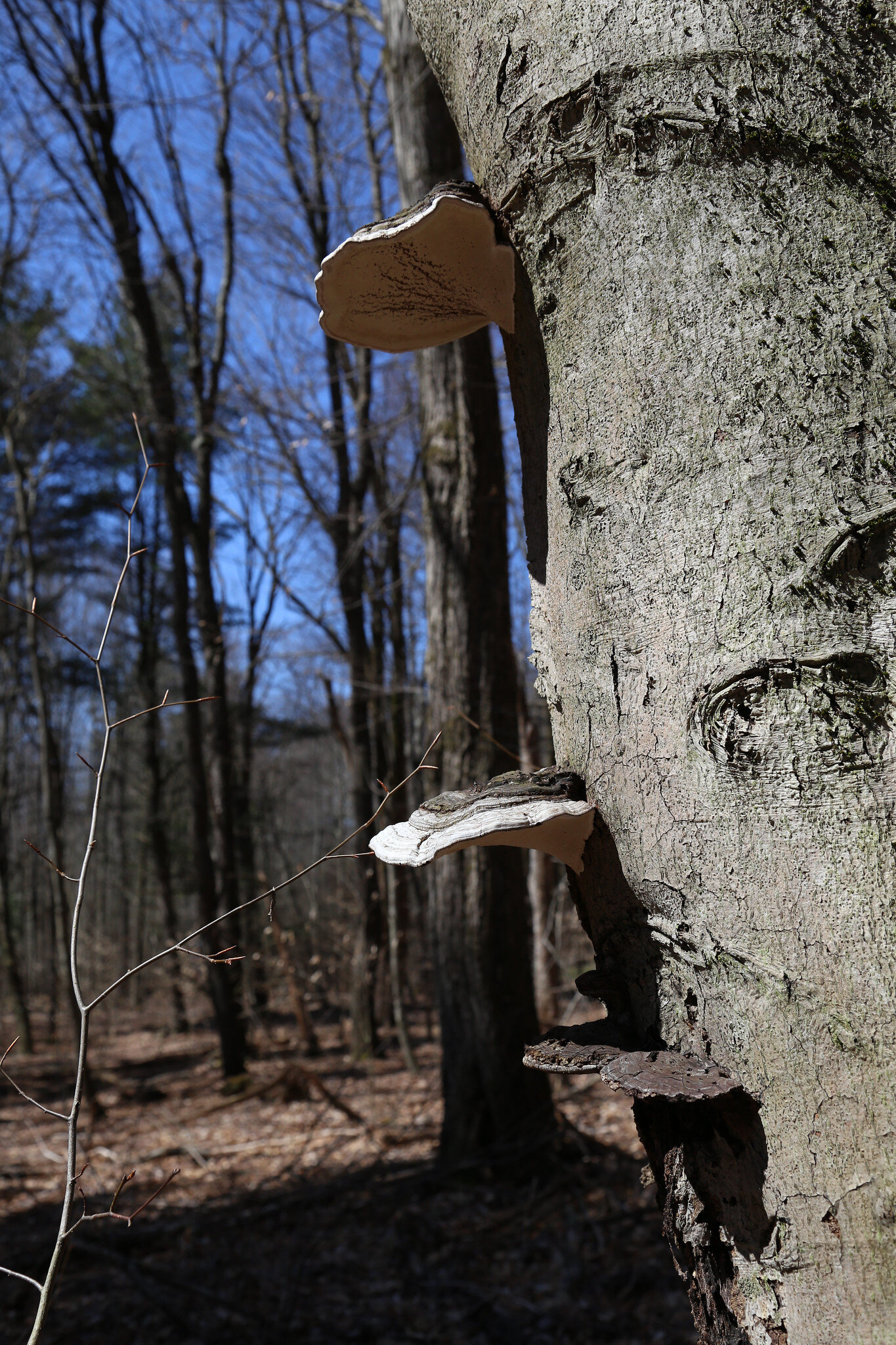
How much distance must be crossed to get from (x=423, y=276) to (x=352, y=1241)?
481cm

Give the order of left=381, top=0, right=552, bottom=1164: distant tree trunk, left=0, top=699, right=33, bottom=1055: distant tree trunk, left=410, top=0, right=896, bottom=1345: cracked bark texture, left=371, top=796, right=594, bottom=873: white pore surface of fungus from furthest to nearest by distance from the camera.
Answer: left=0, top=699, right=33, bottom=1055: distant tree trunk < left=381, top=0, right=552, bottom=1164: distant tree trunk < left=371, top=796, right=594, bottom=873: white pore surface of fungus < left=410, top=0, right=896, bottom=1345: cracked bark texture

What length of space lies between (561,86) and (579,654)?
0.58m

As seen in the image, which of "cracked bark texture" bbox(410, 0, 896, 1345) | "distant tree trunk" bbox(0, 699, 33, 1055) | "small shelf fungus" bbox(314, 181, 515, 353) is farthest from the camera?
"distant tree trunk" bbox(0, 699, 33, 1055)

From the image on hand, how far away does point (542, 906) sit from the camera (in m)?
8.22

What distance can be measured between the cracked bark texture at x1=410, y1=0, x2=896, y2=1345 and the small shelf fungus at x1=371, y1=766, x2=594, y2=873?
0.10ft

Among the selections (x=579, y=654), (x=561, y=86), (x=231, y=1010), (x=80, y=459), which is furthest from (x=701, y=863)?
(x=80, y=459)

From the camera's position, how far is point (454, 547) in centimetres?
511

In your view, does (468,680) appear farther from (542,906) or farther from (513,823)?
(513,823)

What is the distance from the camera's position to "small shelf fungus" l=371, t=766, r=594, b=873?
867 millimetres

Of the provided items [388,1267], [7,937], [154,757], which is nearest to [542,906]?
[388,1267]

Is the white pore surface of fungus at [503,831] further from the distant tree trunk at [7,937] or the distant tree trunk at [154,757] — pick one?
the distant tree trunk at [7,937]

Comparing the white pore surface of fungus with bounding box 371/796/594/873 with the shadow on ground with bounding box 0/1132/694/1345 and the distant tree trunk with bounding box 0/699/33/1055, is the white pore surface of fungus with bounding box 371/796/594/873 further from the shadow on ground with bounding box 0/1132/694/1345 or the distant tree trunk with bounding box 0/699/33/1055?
the distant tree trunk with bounding box 0/699/33/1055

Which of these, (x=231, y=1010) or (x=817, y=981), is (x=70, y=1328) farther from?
(x=231, y=1010)

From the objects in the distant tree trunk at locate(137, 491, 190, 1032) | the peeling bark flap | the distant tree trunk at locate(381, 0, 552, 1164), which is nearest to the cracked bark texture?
the peeling bark flap
